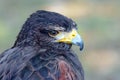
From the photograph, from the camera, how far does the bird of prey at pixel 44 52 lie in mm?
10195

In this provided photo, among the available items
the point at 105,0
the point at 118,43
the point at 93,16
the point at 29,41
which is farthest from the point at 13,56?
the point at 105,0

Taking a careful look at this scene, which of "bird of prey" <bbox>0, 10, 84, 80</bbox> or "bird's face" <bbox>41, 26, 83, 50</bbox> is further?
"bird's face" <bbox>41, 26, 83, 50</bbox>

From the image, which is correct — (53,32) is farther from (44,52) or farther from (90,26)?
(90,26)

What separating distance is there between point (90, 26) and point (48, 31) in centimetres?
749

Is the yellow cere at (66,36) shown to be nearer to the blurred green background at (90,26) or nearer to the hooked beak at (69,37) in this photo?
the hooked beak at (69,37)

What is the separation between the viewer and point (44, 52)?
1058 centimetres

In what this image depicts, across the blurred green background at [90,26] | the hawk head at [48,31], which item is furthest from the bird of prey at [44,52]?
the blurred green background at [90,26]

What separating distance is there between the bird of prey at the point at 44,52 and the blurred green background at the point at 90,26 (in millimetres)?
5036

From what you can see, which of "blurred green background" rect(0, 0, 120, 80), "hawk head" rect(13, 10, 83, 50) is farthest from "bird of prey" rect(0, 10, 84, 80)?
"blurred green background" rect(0, 0, 120, 80)

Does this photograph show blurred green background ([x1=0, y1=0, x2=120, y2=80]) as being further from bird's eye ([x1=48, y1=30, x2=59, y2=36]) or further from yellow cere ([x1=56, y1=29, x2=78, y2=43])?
bird's eye ([x1=48, y1=30, x2=59, y2=36])

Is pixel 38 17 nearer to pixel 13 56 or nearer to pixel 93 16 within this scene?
pixel 13 56

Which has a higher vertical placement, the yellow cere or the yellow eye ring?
the yellow eye ring

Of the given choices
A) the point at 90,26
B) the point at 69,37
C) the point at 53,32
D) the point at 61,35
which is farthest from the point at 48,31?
the point at 90,26

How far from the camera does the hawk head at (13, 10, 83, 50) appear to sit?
10664mm
